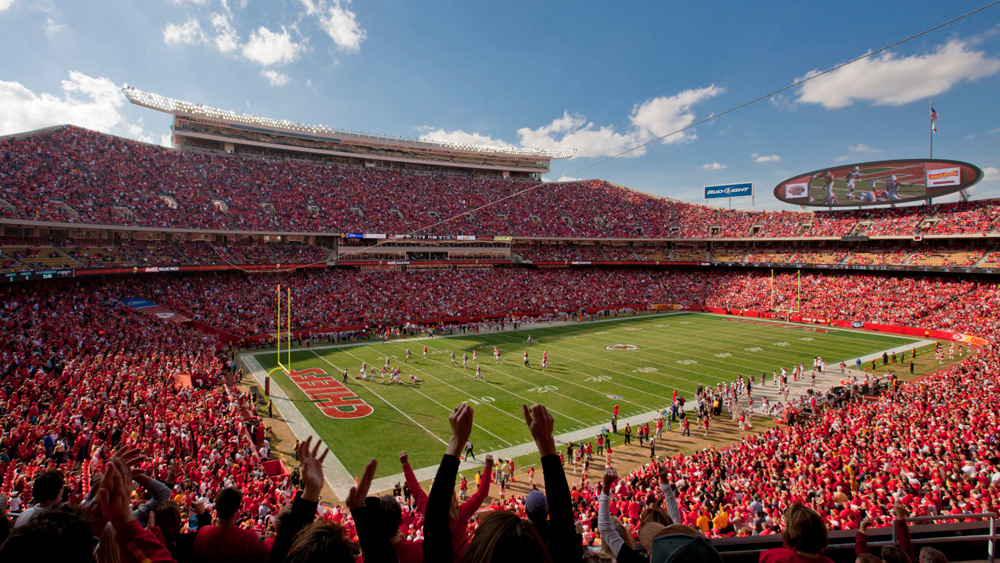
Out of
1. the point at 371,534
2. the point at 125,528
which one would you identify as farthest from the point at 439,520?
the point at 125,528

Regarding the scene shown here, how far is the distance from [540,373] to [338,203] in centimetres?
3448

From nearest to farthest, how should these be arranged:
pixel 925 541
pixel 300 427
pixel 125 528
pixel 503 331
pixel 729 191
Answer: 1. pixel 125 528
2. pixel 925 541
3. pixel 300 427
4. pixel 503 331
5. pixel 729 191

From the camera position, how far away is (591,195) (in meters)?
73.2

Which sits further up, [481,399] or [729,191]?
[729,191]

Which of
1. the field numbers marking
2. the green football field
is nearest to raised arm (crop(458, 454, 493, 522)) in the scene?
the green football field

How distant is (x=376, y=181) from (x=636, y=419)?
4761 centimetres

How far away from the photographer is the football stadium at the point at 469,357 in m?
3.17

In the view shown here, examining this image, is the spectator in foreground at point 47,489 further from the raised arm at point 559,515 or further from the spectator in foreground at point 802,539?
the spectator in foreground at point 802,539

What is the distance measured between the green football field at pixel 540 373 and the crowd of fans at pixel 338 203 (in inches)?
453

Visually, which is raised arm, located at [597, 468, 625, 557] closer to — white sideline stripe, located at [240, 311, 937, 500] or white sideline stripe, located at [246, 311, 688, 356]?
white sideline stripe, located at [240, 311, 937, 500]

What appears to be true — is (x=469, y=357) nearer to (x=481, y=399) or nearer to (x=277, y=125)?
(x=481, y=399)

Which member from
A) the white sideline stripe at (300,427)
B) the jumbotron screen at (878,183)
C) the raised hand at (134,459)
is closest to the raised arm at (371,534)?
the raised hand at (134,459)

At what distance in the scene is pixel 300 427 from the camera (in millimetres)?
20578

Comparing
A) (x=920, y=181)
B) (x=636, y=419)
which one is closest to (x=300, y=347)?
(x=636, y=419)
